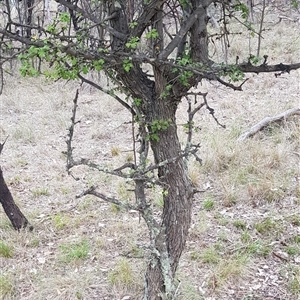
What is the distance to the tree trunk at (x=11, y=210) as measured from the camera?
10.5ft

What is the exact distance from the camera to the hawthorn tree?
4.81 ft

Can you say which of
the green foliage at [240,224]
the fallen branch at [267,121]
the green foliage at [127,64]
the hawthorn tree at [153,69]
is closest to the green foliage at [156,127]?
the hawthorn tree at [153,69]

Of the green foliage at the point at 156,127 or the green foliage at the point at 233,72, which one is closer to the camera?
the green foliage at the point at 233,72

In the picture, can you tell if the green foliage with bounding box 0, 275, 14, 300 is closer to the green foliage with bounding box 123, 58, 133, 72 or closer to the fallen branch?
the green foliage with bounding box 123, 58, 133, 72

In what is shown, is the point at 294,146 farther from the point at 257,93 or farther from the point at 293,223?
the point at 257,93

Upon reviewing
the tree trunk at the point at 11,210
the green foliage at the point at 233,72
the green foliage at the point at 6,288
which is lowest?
the green foliage at the point at 6,288

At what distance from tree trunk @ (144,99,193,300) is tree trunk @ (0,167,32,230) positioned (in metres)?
1.53

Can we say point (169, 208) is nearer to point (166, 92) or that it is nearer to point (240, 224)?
point (166, 92)

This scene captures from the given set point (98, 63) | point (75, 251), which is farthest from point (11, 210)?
point (98, 63)

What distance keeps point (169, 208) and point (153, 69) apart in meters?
0.74

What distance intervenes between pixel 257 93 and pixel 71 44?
5336 mm

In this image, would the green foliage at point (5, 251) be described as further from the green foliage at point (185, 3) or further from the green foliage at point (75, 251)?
the green foliage at point (185, 3)

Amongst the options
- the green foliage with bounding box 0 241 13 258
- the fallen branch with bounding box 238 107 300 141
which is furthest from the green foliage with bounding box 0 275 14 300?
the fallen branch with bounding box 238 107 300 141

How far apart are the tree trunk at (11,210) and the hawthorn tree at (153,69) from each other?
153 centimetres
